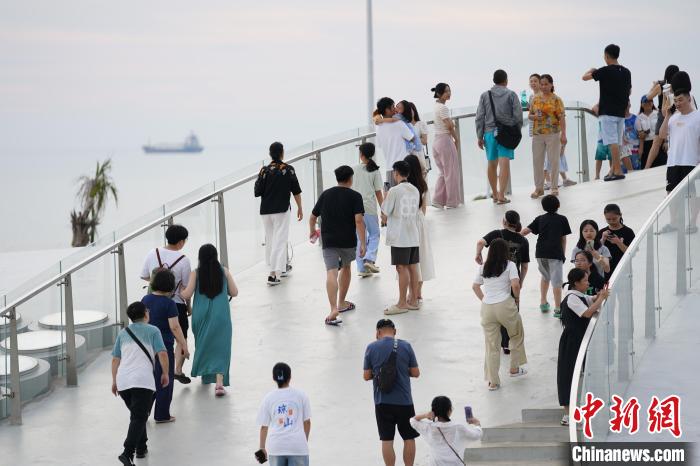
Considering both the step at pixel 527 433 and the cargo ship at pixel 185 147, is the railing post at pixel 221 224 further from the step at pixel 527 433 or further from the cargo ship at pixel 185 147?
the cargo ship at pixel 185 147

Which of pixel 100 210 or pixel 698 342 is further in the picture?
pixel 100 210

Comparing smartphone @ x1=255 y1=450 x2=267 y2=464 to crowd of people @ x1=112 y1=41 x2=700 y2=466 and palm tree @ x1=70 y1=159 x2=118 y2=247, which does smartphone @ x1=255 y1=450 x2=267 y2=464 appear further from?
palm tree @ x1=70 y1=159 x2=118 y2=247

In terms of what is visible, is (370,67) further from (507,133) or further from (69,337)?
(69,337)

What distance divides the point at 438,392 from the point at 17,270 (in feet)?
43.7

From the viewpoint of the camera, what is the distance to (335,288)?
13547mm

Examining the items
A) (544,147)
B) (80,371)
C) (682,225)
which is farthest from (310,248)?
(682,225)

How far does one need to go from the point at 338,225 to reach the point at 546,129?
610cm

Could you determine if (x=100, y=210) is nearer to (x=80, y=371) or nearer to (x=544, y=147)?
(x=544, y=147)

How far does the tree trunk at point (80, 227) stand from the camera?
36375 millimetres

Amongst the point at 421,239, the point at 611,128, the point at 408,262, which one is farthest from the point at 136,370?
the point at 611,128

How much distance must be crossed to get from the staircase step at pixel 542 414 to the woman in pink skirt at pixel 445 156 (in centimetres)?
834

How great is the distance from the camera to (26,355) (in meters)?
12.3

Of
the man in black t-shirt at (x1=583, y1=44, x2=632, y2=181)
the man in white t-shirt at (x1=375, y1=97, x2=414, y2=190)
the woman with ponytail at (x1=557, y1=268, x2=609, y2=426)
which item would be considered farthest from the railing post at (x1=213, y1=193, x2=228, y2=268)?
the woman with ponytail at (x1=557, y1=268, x2=609, y2=426)

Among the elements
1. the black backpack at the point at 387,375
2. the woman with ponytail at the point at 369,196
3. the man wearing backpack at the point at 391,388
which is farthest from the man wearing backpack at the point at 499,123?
the black backpack at the point at 387,375
